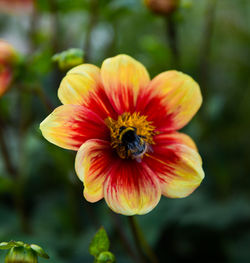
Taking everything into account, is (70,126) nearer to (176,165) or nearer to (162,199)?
(176,165)

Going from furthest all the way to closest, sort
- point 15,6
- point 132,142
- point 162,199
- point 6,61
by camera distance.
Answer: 1. point 15,6
2. point 162,199
3. point 6,61
4. point 132,142

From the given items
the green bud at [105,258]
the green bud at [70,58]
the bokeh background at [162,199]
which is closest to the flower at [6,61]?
the bokeh background at [162,199]

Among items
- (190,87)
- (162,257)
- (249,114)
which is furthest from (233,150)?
(190,87)

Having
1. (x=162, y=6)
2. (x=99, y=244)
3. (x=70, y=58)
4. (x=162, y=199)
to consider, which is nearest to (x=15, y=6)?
(x=162, y=6)

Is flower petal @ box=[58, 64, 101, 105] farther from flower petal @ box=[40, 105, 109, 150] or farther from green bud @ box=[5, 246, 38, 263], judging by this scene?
green bud @ box=[5, 246, 38, 263]

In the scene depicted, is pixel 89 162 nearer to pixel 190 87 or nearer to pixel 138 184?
pixel 138 184

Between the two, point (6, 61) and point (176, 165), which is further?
point (6, 61)

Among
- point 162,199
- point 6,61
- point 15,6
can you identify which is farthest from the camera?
point 15,6

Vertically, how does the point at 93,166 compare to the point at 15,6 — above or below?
above
